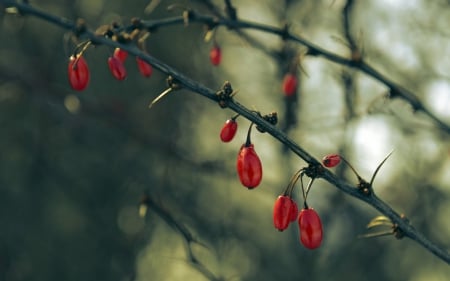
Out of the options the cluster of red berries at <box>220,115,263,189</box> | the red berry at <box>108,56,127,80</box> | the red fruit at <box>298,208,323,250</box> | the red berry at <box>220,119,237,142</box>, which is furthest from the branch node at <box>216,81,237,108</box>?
the red berry at <box>108,56,127,80</box>

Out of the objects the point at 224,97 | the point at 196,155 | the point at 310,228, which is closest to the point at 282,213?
the point at 310,228

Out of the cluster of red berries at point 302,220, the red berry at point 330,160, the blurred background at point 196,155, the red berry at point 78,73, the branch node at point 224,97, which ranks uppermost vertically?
the blurred background at point 196,155

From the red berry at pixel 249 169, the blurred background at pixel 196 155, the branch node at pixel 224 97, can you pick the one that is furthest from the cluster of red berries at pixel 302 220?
the blurred background at pixel 196 155

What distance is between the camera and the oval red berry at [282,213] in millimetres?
3119

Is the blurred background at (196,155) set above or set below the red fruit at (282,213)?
above

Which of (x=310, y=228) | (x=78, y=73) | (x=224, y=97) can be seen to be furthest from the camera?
(x=78, y=73)

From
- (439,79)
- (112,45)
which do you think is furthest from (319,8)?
(112,45)

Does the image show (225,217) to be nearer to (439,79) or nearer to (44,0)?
(439,79)

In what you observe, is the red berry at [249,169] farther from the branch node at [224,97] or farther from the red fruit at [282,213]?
the branch node at [224,97]

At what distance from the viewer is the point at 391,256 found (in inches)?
386

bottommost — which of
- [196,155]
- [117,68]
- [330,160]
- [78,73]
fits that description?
[78,73]

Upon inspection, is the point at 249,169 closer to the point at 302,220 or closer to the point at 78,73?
the point at 302,220

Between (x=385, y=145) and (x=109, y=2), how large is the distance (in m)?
4.49

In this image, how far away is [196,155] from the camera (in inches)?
424
